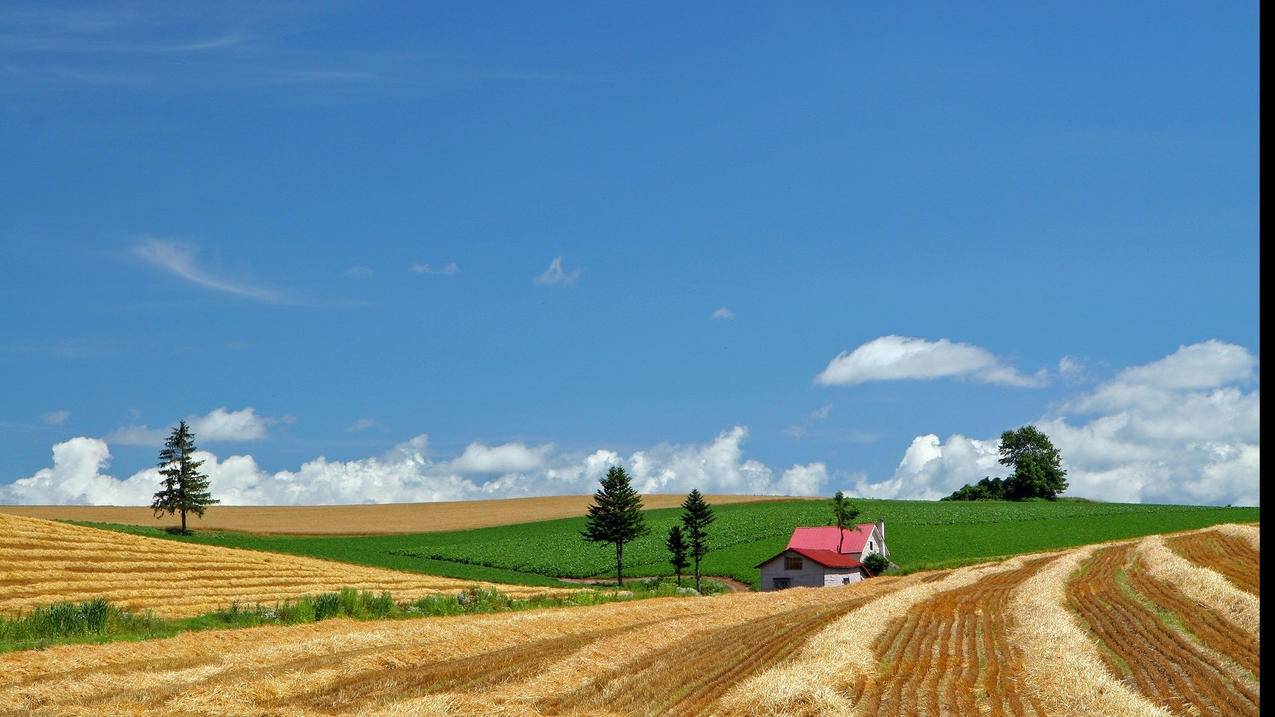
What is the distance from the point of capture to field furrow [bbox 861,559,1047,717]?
19.1 meters

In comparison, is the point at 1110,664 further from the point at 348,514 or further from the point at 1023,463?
the point at 1023,463

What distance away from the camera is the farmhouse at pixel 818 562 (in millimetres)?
85562

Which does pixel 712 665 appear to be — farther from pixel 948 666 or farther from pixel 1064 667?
pixel 1064 667

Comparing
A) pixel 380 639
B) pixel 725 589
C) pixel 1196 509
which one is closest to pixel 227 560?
pixel 725 589

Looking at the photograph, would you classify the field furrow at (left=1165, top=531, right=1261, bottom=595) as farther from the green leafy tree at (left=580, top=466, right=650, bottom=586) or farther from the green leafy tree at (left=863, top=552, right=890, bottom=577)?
the green leafy tree at (left=580, top=466, right=650, bottom=586)

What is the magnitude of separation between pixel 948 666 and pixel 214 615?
27640 millimetres

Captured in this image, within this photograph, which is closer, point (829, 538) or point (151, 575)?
point (151, 575)

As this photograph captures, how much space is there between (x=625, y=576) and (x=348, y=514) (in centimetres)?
5424

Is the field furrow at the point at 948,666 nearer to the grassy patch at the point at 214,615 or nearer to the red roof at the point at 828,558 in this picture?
the grassy patch at the point at 214,615

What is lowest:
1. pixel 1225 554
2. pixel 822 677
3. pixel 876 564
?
pixel 876 564

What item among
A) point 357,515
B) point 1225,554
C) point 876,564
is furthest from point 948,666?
point 357,515

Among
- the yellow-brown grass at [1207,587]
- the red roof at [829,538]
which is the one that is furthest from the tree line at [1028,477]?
the yellow-brown grass at [1207,587]

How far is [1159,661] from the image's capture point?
24766 millimetres

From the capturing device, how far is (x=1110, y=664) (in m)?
24.4
